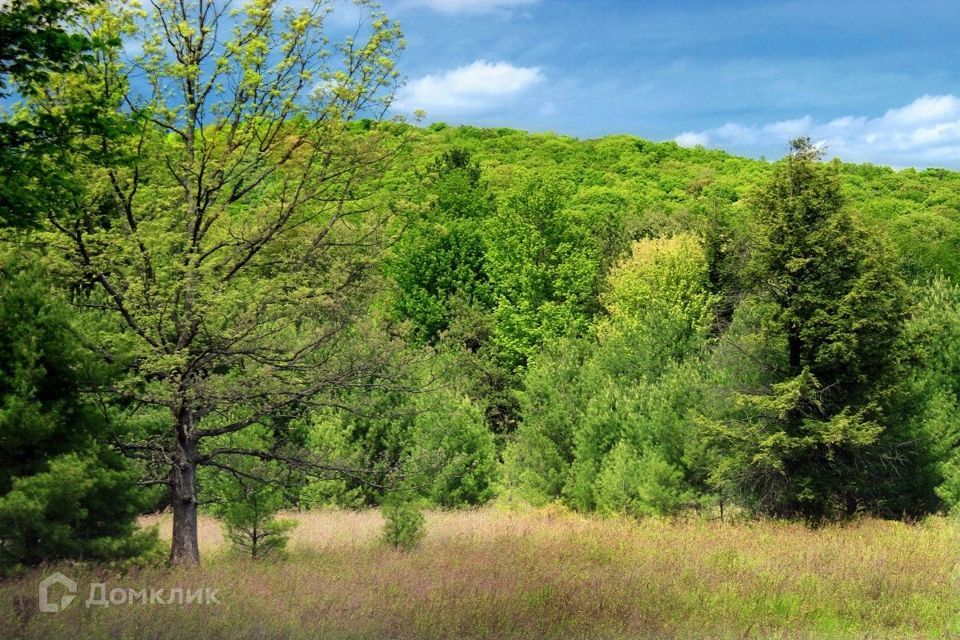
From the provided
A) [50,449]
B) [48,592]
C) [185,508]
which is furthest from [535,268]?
[48,592]

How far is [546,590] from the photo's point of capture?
12094 millimetres

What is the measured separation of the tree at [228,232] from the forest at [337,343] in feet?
0.19

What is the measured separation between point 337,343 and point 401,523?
370 cm

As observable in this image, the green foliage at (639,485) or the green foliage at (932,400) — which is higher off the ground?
the green foliage at (932,400)

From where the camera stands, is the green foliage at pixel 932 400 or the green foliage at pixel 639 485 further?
the green foliage at pixel 639 485

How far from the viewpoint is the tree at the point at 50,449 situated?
10.8 meters

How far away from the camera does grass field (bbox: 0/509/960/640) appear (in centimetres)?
988

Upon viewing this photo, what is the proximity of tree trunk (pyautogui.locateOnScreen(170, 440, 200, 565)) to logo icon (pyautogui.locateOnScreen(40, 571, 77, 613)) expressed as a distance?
9.73 ft

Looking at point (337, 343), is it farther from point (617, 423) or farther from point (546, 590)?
point (617, 423)

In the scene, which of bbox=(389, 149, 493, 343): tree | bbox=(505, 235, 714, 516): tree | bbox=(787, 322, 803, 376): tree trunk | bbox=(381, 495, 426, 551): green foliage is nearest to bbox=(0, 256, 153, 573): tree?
bbox=(381, 495, 426, 551): green foliage

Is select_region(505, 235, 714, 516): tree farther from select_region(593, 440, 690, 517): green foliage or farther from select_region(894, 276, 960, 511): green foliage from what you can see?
select_region(894, 276, 960, 511): green foliage

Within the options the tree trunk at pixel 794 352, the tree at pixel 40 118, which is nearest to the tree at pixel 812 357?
the tree trunk at pixel 794 352

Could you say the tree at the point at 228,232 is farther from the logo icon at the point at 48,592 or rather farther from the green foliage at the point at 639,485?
the green foliage at the point at 639,485

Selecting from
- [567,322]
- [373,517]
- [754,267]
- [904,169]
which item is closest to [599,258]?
[567,322]
